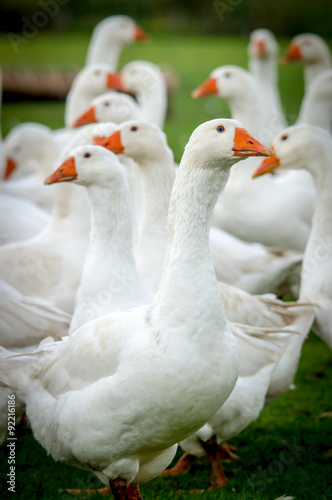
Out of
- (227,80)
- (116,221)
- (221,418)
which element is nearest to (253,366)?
(221,418)

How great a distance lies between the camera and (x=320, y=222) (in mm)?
5676

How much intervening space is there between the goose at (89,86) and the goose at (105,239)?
3.68m

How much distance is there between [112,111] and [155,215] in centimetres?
161

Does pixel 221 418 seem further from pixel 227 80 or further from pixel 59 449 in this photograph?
pixel 227 80

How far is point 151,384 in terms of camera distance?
329 cm

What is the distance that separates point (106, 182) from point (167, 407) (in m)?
1.83

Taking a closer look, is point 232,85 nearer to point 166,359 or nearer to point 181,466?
point 181,466

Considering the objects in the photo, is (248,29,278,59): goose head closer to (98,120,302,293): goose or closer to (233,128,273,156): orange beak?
(98,120,302,293): goose

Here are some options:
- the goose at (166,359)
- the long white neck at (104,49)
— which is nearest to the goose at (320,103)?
the long white neck at (104,49)

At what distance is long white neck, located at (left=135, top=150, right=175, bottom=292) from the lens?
5125 mm

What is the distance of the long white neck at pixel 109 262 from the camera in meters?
4.43

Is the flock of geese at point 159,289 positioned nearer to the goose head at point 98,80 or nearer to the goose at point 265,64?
the goose head at point 98,80

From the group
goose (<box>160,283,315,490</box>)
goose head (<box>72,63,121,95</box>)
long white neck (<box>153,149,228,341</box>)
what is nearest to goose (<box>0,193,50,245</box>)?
goose head (<box>72,63,121,95</box>)

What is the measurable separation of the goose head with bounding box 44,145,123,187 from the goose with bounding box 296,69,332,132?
4311 millimetres
